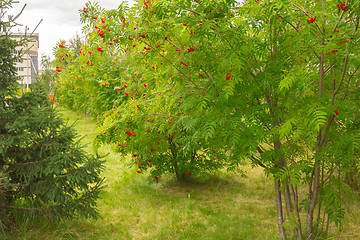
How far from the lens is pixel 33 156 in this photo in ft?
14.2

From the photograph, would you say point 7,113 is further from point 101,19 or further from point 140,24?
point 140,24

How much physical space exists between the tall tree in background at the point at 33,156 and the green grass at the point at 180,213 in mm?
339

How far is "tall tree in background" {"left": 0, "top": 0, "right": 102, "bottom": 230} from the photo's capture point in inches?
162

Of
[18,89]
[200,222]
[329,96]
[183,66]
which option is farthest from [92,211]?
[329,96]

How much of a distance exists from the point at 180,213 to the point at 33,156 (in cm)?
269

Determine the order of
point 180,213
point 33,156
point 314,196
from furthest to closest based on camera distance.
Answer: point 180,213, point 33,156, point 314,196

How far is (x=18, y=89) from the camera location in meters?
4.42

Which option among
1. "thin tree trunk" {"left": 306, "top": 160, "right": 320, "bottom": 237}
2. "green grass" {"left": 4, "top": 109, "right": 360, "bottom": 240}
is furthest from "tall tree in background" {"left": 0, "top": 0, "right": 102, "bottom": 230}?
"thin tree trunk" {"left": 306, "top": 160, "right": 320, "bottom": 237}

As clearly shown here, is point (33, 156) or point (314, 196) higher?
point (33, 156)

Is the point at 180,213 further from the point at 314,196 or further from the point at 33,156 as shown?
the point at 33,156

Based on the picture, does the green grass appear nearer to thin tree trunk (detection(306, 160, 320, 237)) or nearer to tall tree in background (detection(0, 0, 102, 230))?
tall tree in background (detection(0, 0, 102, 230))

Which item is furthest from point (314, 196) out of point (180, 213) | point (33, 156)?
point (33, 156)

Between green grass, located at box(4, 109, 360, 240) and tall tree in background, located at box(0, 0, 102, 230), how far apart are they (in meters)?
0.34

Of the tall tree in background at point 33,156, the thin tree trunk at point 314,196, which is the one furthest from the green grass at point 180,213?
the thin tree trunk at point 314,196
